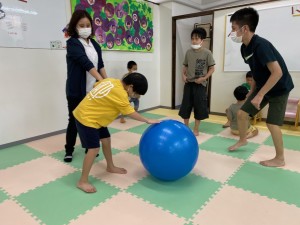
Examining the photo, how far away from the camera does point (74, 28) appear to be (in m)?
2.32

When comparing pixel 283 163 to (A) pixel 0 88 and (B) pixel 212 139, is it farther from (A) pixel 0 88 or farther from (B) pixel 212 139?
(A) pixel 0 88

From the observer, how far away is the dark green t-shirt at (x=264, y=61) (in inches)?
82.8

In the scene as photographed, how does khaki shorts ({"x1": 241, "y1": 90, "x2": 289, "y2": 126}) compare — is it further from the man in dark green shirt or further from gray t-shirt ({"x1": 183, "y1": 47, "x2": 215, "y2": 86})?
gray t-shirt ({"x1": 183, "y1": 47, "x2": 215, "y2": 86})

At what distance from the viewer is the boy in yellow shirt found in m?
1.82

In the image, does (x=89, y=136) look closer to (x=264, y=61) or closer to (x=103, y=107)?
(x=103, y=107)

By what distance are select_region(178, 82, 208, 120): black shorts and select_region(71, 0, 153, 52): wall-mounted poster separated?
1786 millimetres

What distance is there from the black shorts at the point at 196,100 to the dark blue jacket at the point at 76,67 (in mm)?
1634

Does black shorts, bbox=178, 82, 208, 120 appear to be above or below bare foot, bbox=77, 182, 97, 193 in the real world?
above

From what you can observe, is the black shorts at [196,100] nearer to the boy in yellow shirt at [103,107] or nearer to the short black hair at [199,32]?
the short black hair at [199,32]

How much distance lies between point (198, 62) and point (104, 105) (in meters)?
2.04

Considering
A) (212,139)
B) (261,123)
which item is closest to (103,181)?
(212,139)

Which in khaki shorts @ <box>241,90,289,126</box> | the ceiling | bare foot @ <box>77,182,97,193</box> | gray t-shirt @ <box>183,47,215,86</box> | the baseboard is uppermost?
the ceiling

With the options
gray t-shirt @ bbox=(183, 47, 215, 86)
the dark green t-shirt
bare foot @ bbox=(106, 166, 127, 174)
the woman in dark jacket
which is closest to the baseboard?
the woman in dark jacket

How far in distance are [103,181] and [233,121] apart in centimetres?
232
